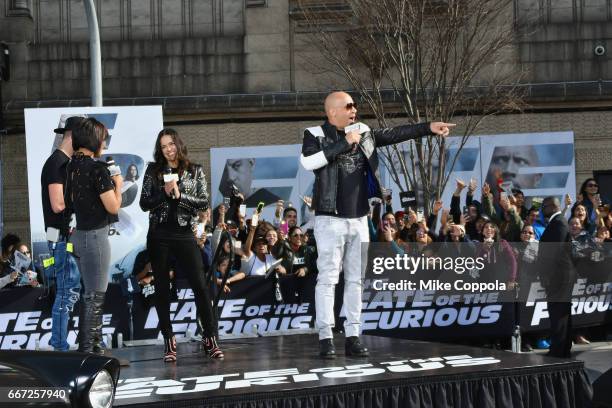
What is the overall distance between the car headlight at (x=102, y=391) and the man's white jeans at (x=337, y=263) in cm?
277

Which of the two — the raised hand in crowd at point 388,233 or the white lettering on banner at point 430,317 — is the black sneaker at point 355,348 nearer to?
the white lettering on banner at point 430,317

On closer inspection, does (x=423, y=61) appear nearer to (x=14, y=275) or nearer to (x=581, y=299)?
(x=581, y=299)

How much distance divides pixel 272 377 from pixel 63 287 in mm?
1904

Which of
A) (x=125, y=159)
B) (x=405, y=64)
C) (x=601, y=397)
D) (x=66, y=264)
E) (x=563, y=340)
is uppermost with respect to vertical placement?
(x=405, y=64)

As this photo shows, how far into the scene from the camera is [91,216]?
7301mm

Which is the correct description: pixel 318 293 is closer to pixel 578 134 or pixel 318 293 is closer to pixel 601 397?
pixel 601 397

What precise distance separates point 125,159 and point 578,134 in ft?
34.0

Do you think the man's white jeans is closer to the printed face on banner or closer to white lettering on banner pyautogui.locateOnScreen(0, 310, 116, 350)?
white lettering on banner pyautogui.locateOnScreen(0, 310, 116, 350)

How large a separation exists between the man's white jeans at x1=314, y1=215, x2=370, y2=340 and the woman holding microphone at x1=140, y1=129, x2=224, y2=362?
941 mm

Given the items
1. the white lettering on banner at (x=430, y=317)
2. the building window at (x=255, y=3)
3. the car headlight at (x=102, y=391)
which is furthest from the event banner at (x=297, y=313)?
the building window at (x=255, y=3)

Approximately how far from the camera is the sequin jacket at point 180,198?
756 centimetres

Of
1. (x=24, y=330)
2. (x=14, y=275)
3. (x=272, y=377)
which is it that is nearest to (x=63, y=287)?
(x=272, y=377)

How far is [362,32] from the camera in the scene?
698 inches

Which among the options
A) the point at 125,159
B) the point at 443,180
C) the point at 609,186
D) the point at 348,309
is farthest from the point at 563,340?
the point at 609,186
